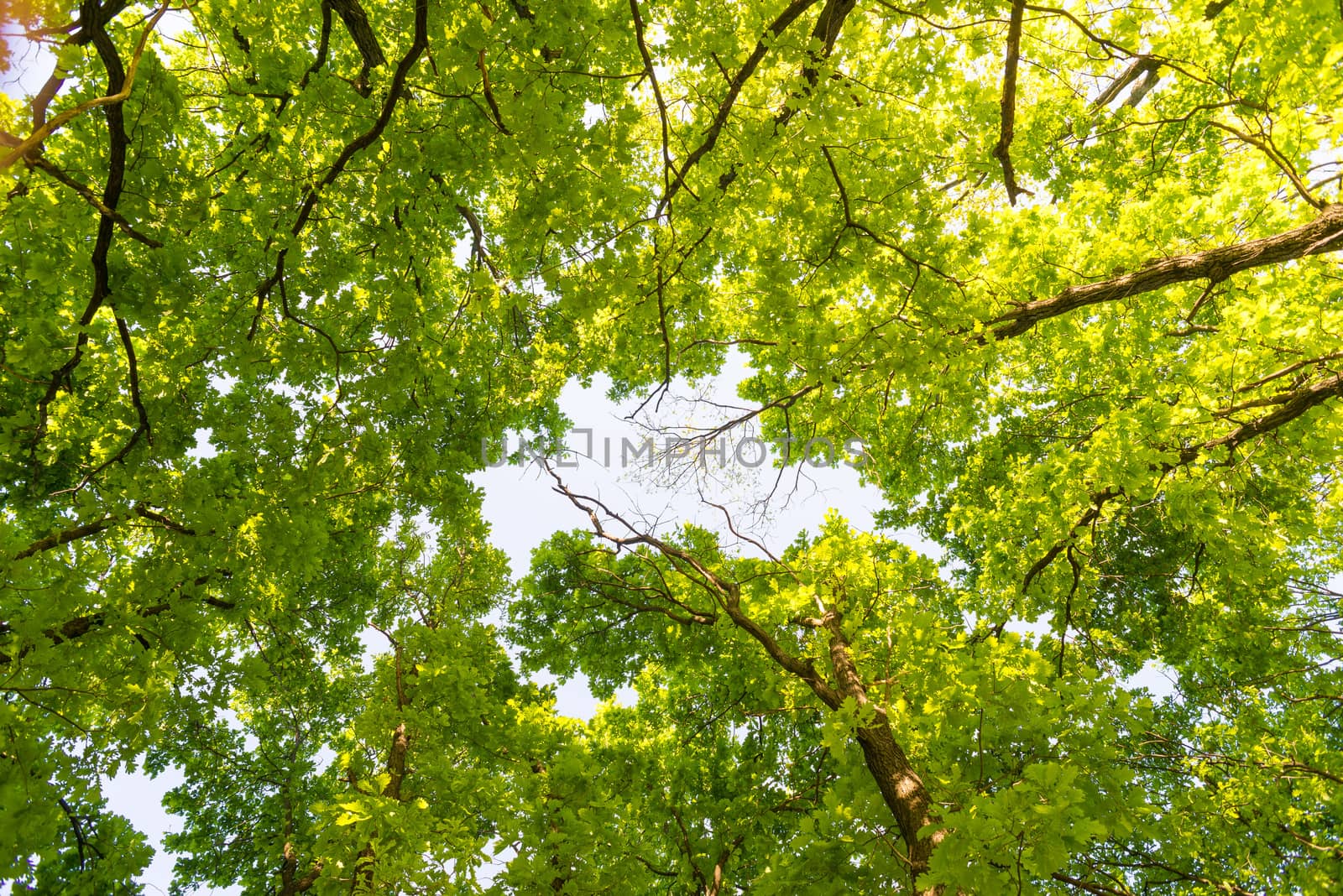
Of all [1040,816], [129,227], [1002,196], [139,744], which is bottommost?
[1040,816]

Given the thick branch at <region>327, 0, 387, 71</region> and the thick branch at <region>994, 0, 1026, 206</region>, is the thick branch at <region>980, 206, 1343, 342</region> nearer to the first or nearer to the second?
the thick branch at <region>994, 0, 1026, 206</region>

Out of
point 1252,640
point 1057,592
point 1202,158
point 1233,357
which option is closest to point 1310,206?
point 1233,357

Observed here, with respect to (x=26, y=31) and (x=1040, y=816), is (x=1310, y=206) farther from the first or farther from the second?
(x=26, y=31)

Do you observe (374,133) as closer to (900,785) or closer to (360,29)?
(360,29)

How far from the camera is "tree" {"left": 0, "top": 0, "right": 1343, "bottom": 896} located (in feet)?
10.4

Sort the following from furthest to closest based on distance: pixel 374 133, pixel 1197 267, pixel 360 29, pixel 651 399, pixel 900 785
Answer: pixel 360 29 → pixel 651 399 → pixel 1197 267 → pixel 900 785 → pixel 374 133

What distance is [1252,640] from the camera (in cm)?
716

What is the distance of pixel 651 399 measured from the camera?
15.6 ft

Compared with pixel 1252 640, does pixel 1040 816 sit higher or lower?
lower

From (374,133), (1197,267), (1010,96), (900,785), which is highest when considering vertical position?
(1010,96)

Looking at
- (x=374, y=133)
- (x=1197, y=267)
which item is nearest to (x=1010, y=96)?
(x=1197, y=267)

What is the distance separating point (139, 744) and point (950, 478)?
9948 mm

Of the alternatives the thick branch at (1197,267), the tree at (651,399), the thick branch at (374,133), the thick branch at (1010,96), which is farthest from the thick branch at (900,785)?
the thick branch at (1010,96)

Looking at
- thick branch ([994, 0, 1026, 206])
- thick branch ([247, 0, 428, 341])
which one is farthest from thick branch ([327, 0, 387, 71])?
thick branch ([994, 0, 1026, 206])
